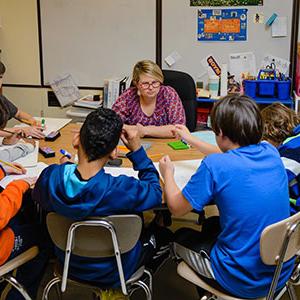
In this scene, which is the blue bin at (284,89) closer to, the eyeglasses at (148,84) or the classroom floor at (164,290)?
the eyeglasses at (148,84)

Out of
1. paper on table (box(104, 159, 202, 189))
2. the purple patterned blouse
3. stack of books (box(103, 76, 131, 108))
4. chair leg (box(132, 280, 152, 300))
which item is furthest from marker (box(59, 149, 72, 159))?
stack of books (box(103, 76, 131, 108))

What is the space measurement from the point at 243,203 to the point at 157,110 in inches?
56.1

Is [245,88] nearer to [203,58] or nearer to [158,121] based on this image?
[203,58]

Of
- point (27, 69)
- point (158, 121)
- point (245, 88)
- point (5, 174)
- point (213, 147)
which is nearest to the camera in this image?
point (5, 174)

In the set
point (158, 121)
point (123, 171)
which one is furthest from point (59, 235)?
point (158, 121)

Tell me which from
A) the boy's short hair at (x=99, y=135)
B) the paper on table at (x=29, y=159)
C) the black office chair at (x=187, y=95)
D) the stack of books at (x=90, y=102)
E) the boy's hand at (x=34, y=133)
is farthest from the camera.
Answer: the stack of books at (x=90, y=102)

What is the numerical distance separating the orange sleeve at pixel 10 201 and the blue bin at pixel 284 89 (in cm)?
257

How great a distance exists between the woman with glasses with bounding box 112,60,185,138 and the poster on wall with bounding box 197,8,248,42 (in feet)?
4.17

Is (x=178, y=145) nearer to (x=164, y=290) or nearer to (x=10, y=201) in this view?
(x=164, y=290)

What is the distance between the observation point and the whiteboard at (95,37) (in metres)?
4.25

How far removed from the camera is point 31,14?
445 cm

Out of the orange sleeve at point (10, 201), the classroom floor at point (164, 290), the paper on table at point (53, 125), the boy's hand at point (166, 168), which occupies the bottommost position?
the classroom floor at point (164, 290)

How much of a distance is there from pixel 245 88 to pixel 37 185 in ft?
8.50

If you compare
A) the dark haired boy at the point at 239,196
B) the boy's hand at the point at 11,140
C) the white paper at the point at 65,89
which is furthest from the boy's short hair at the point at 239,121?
the white paper at the point at 65,89
